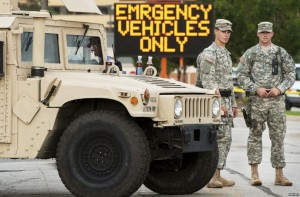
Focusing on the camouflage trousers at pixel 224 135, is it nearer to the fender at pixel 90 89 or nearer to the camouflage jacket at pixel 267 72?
the camouflage jacket at pixel 267 72

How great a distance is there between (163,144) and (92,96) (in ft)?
3.01

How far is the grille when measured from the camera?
11.5m

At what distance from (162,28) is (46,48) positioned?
16.9 metres

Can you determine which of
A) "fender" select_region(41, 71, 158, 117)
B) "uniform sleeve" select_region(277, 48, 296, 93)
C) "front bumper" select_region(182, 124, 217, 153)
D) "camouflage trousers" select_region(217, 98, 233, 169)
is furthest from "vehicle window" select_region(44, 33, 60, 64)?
"uniform sleeve" select_region(277, 48, 296, 93)

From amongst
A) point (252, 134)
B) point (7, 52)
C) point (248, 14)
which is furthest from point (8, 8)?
point (248, 14)

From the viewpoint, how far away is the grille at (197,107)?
11.5 metres

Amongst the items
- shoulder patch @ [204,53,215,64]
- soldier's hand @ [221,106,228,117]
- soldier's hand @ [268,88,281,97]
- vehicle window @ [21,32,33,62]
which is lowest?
soldier's hand @ [221,106,228,117]

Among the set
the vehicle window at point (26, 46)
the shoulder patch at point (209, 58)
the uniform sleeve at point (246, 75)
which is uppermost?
the vehicle window at point (26, 46)

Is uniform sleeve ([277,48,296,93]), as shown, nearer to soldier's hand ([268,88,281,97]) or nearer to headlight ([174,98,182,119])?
soldier's hand ([268,88,281,97])

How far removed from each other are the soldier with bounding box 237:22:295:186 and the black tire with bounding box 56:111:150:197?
2.83 meters

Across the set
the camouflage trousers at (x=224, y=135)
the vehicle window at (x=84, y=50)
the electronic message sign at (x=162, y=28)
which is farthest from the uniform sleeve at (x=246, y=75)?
the electronic message sign at (x=162, y=28)

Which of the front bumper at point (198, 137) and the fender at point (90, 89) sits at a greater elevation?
the fender at point (90, 89)

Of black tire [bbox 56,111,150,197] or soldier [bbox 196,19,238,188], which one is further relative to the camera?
soldier [bbox 196,19,238,188]

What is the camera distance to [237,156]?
18.7 metres
